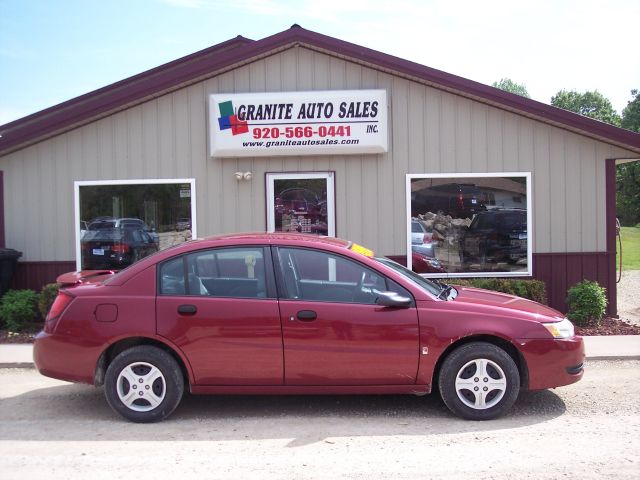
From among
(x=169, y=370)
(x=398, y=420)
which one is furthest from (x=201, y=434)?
(x=398, y=420)

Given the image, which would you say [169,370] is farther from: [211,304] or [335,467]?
[335,467]

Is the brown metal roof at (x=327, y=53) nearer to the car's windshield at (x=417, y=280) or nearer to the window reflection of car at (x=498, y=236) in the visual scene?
the window reflection of car at (x=498, y=236)

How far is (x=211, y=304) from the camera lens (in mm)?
5426

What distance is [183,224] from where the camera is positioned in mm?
10117

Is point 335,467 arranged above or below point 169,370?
below

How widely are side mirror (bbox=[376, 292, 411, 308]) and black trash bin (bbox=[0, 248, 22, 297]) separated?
670cm

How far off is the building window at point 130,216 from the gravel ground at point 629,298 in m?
7.18

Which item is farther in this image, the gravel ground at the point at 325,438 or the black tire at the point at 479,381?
the black tire at the point at 479,381

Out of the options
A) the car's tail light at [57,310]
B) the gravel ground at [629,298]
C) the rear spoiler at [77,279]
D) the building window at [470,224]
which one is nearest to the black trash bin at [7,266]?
the rear spoiler at [77,279]

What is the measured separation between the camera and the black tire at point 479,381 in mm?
5332

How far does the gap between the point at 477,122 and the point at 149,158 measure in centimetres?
518

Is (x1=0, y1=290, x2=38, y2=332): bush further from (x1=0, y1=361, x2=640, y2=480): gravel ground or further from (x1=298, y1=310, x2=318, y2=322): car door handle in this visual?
(x1=298, y1=310, x2=318, y2=322): car door handle

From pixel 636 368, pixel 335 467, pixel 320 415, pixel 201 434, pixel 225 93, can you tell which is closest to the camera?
pixel 335 467

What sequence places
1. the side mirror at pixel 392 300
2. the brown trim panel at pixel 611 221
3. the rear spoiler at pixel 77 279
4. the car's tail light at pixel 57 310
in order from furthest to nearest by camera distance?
1. the brown trim panel at pixel 611 221
2. the rear spoiler at pixel 77 279
3. the car's tail light at pixel 57 310
4. the side mirror at pixel 392 300
